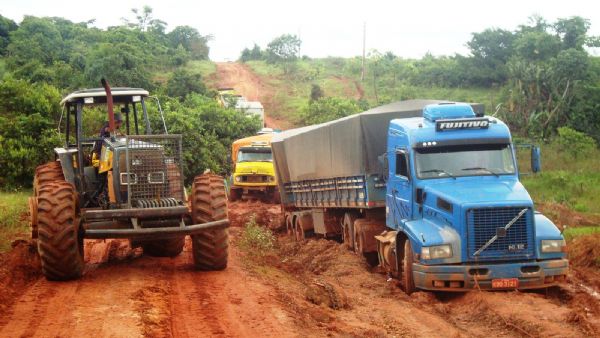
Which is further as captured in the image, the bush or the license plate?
the bush

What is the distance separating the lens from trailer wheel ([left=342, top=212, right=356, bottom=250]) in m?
17.2

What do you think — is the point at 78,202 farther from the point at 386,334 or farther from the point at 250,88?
the point at 250,88

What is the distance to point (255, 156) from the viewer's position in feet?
102

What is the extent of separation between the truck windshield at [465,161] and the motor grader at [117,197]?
340 centimetres

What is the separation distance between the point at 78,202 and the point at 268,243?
8217 mm

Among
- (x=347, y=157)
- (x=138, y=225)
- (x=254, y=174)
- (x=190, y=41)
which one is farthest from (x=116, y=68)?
(x=190, y=41)

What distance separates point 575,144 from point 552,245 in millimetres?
24645

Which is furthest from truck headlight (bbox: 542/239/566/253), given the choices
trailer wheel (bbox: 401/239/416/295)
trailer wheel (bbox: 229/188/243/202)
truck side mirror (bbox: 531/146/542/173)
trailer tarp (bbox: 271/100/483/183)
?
trailer wheel (bbox: 229/188/243/202)

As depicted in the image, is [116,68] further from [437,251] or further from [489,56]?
[437,251]

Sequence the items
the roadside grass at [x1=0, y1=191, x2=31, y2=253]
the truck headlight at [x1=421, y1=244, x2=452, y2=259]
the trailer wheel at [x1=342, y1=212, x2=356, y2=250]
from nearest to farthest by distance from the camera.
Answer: the truck headlight at [x1=421, y1=244, x2=452, y2=259], the roadside grass at [x1=0, y1=191, x2=31, y2=253], the trailer wheel at [x1=342, y1=212, x2=356, y2=250]

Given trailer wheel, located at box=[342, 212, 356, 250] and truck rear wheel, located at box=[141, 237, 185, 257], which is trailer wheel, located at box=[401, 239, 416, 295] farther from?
trailer wheel, located at box=[342, 212, 356, 250]

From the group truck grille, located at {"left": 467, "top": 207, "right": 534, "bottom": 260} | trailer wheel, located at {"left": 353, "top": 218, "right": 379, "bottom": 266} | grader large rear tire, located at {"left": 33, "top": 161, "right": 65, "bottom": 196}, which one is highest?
grader large rear tire, located at {"left": 33, "top": 161, "right": 65, "bottom": 196}

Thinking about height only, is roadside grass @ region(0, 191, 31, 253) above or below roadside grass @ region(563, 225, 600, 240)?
above

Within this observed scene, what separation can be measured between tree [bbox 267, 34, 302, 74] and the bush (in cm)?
4676
